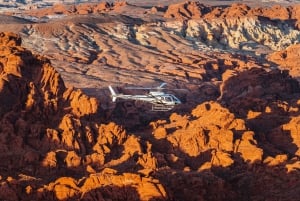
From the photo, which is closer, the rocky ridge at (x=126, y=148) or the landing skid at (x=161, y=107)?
the rocky ridge at (x=126, y=148)

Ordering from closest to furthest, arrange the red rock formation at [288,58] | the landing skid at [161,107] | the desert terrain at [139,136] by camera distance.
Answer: the desert terrain at [139,136]
the landing skid at [161,107]
the red rock formation at [288,58]

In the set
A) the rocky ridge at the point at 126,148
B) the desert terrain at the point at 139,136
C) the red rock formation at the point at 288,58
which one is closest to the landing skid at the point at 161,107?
the desert terrain at the point at 139,136

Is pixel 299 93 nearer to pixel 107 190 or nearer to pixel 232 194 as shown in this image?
pixel 232 194

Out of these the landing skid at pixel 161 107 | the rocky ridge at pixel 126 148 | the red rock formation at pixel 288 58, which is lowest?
the red rock formation at pixel 288 58

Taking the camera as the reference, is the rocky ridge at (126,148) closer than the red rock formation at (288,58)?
Yes

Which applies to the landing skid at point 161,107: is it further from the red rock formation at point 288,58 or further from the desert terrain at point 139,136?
the red rock formation at point 288,58

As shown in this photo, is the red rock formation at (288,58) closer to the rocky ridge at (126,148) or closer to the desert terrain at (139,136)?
the desert terrain at (139,136)

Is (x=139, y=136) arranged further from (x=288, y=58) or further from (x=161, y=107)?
(x=288, y=58)

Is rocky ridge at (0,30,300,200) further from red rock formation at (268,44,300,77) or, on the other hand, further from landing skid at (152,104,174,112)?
red rock formation at (268,44,300,77)

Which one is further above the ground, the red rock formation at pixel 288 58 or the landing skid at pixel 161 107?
the landing skid at pixel 161 107

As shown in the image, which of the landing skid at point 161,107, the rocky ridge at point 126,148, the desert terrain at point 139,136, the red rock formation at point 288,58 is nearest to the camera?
the rocky ridge at point 126,148

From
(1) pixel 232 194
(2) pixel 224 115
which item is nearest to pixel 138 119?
(2) pixel 224 115

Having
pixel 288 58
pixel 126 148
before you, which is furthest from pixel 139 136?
pixel 288 58
